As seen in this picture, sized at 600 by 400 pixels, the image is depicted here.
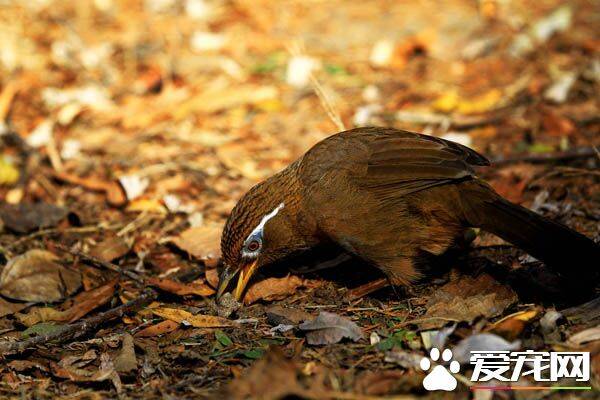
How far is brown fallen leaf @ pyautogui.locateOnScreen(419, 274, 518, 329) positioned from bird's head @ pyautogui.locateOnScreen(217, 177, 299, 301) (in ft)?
3.15

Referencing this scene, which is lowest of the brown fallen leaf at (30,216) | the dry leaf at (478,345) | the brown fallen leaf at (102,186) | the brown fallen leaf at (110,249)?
the dry leaf at (478,345)

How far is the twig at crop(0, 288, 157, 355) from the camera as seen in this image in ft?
12.6

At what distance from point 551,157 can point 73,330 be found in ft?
11.5

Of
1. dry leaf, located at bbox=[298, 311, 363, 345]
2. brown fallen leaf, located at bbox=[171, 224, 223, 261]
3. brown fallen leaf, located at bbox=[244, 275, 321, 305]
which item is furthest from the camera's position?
brown fallen leaf, located at bbox=[171, 224, 223, 261]

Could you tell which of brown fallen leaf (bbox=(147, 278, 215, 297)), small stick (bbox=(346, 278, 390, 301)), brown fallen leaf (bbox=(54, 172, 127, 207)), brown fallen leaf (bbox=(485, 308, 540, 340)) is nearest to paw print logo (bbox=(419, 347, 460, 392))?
brown fallen leaf (bbox=(485, 308, 540, 340))

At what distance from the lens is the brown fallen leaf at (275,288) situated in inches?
177

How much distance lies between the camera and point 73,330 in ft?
13.1

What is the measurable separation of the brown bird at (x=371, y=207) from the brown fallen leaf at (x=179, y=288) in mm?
200

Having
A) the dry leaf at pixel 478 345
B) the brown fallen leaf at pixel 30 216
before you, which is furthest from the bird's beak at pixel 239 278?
the brown fallen leaf at pixel 30 216

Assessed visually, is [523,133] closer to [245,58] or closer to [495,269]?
[495,269]

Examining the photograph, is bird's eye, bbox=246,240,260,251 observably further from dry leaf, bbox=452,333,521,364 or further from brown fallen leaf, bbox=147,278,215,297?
dry leaf, bbox=452,333,521,364

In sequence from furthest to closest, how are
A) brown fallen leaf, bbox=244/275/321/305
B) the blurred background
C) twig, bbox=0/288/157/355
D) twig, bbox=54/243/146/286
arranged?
the blurred background → twig, bbox=54/243/146/286 → brown fallen leaf, bbox=244/275/321/305 → twig, bbox=0/288/157/355

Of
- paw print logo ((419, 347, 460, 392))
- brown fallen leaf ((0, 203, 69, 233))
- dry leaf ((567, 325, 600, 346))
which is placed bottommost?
paw print logo ((419, 347, 460, 392))

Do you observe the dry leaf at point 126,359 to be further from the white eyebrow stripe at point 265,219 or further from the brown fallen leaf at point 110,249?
the brown fallen leaf at point 110,249
